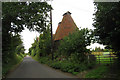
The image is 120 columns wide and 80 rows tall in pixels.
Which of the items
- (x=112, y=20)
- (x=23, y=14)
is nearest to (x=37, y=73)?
(x=23, y=14)

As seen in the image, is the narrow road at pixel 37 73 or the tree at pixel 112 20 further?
the narrow road at pixel 37 73

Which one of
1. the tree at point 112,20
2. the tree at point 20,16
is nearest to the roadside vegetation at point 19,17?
the tree at point 20,16

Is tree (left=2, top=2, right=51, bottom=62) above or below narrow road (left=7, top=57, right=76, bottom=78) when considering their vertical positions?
above

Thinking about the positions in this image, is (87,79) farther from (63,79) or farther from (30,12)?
(30,12)

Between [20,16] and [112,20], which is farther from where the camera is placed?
[20,16]

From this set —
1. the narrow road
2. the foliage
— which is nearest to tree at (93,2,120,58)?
the narrow road

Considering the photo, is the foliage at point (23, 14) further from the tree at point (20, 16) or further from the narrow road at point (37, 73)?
the narrow road at point (37, 73)

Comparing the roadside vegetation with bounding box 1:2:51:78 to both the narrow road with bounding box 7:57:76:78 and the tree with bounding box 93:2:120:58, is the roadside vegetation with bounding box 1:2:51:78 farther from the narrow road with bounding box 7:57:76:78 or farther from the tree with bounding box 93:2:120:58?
the tree with bounding box 93:2:120:58

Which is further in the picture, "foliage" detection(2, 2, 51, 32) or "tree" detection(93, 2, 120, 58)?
"foliage" detection(2, 2, 51, 32)

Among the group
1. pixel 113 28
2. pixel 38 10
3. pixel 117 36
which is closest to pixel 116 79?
pixel 117 36

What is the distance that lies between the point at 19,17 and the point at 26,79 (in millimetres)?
6720

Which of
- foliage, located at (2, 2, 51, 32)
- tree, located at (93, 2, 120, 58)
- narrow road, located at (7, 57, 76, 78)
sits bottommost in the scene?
narrow road, located at (7, 57, 76, 78)

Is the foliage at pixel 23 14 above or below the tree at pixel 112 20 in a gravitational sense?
above

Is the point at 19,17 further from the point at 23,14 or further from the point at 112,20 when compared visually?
the point at 112,20
